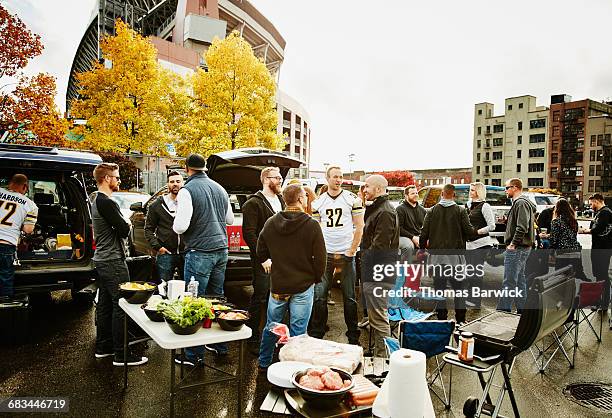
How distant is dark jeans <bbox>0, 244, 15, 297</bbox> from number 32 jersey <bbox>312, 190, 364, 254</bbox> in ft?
13.0

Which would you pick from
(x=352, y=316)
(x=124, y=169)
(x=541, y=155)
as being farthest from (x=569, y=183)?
(x=352, y=316)

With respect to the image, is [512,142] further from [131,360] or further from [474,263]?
[131,360]

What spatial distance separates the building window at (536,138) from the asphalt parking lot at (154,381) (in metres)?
82.7

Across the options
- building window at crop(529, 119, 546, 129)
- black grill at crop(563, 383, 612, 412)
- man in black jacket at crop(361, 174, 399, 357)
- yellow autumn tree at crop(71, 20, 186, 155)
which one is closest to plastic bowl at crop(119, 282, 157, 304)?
man in black jacket at crop(361, 174, 399, 357)

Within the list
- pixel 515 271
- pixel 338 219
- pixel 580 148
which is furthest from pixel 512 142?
pixel 338 219

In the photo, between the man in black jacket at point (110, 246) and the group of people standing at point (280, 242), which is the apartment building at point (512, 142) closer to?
the group of people standing at point (280, 242)

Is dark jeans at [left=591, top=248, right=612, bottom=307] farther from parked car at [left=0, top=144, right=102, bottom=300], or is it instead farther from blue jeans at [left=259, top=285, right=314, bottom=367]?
parked car at [left=0, top=144, right=102, bottom=300]

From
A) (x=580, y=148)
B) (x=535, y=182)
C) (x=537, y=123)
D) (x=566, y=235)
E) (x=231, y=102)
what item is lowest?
(x=566, y=235)

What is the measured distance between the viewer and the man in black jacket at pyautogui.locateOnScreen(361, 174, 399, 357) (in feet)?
16.1

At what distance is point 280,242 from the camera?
4.05 metres

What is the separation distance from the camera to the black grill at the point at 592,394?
154 inches

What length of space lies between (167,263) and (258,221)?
153cm

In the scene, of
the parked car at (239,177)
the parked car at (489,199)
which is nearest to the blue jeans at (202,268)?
the parked car at (239,177)

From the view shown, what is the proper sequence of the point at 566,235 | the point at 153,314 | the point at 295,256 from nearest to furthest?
the point at 153,314 → the point at 295,256 → the point at 566,235
